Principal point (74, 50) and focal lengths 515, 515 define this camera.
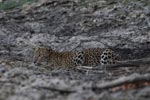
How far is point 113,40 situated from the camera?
1223 centimetres

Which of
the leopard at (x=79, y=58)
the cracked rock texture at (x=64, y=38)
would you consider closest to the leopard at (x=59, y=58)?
the leopard at (x=79, y=58)

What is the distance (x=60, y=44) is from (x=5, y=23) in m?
2.64

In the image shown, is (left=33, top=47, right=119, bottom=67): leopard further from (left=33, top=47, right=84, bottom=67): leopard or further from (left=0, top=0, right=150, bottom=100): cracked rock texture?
(left=0, top=0, right=150, bottom=100): cracked rock texture

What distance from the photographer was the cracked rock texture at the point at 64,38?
295 inches

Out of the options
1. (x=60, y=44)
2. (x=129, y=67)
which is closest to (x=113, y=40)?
(x=60, y=44)

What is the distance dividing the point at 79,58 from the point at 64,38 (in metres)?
2.72

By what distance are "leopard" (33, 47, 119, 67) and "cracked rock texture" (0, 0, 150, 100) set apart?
1.34ft

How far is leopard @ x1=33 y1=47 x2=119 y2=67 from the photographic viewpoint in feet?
33.7

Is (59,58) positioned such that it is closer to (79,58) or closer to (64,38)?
(79,58)

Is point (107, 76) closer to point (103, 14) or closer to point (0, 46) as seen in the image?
point (0, 46)

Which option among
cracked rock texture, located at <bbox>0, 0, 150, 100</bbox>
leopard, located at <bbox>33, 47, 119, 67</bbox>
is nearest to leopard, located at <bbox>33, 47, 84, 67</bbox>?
leopard, located at <bbox>33, 47, 119, 67</bbox>

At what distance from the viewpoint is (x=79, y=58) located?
33.9ft

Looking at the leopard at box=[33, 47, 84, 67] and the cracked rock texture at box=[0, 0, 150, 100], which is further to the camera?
the leopard at box=[33, 47, 84, 67]

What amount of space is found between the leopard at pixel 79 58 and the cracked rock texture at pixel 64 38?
1.34ft
